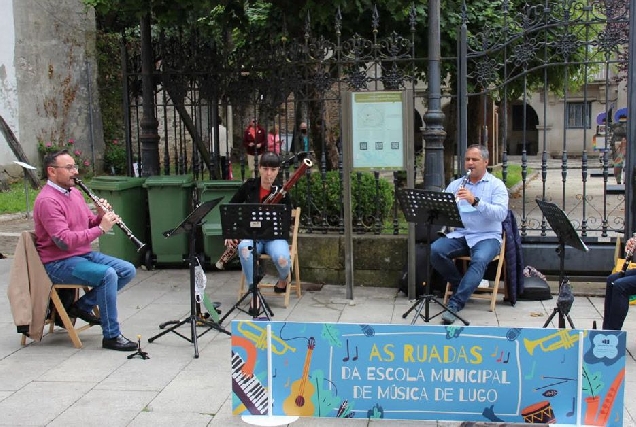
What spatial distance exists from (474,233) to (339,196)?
5.93ft

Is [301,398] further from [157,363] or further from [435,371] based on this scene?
[157,363]

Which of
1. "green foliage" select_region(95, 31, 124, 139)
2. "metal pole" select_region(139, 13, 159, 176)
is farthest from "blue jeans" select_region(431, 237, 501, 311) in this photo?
"green foliage" select_region(95, 31, 124, 139)

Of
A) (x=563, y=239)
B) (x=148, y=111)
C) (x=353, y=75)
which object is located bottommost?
(x=563, y=239)

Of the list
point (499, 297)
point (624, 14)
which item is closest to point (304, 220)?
point (499, 297)

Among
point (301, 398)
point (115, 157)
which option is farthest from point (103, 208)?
point (115, 157)

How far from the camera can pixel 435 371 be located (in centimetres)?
426

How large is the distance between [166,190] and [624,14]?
5.28 metres

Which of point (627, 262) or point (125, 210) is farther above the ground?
point (125, 210)

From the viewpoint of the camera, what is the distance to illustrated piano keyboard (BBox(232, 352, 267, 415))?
4.45 m

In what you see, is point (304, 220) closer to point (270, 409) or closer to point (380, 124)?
point (380, 124)

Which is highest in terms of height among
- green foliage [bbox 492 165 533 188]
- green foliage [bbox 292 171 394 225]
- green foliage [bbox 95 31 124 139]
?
green foliage [bbox 95 31 124 139]

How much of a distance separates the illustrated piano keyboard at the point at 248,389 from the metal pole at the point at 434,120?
157 inches

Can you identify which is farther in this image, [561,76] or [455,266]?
[561,76]

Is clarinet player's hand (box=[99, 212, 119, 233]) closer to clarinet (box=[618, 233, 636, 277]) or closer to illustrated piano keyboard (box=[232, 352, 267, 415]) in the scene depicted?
illustrated piano keyboard (box=[232, 352, 267, 415])
